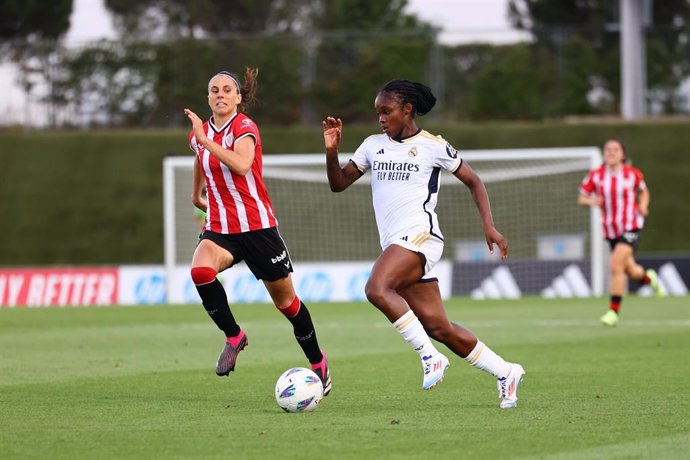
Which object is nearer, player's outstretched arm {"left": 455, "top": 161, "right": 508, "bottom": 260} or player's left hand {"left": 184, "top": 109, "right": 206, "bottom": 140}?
player's outstretched arm {"left": 455, "top": 161, "right": 508, "bottom": 260}

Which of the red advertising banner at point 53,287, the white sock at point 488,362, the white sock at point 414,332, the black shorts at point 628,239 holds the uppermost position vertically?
the white sock at point 414,332

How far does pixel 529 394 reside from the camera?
31.7ft

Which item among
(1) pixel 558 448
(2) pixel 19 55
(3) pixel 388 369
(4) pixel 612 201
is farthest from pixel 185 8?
(1) pixel 558 448

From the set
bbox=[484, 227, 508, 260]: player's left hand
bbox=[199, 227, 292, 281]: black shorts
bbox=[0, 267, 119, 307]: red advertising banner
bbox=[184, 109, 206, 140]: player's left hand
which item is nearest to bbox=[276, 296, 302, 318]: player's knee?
bbox=[199, 227, 292, 281]: black shorts

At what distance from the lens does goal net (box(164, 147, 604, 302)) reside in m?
24.8

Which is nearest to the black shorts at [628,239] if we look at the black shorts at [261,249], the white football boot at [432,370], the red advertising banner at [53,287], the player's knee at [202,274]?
the black shorts at [261,249]

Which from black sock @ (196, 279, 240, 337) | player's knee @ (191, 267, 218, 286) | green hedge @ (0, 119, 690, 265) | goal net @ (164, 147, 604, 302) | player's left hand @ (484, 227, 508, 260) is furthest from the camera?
green hedge @ (0, 119, 690, 265)

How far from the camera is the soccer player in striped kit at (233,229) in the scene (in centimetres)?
947

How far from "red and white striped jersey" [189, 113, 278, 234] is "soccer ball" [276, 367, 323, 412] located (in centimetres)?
128

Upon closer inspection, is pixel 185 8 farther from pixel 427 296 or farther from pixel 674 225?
pixel 427 296

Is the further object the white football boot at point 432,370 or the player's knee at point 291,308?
the player's knee at point 291,308

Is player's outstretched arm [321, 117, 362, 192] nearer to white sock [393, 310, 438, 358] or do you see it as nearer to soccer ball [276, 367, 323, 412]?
white sock [393, 310, 438, 358]

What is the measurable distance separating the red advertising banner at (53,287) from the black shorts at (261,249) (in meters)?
16.4

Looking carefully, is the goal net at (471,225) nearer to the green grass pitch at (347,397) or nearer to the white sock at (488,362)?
the green grass pitch at (347,397)
